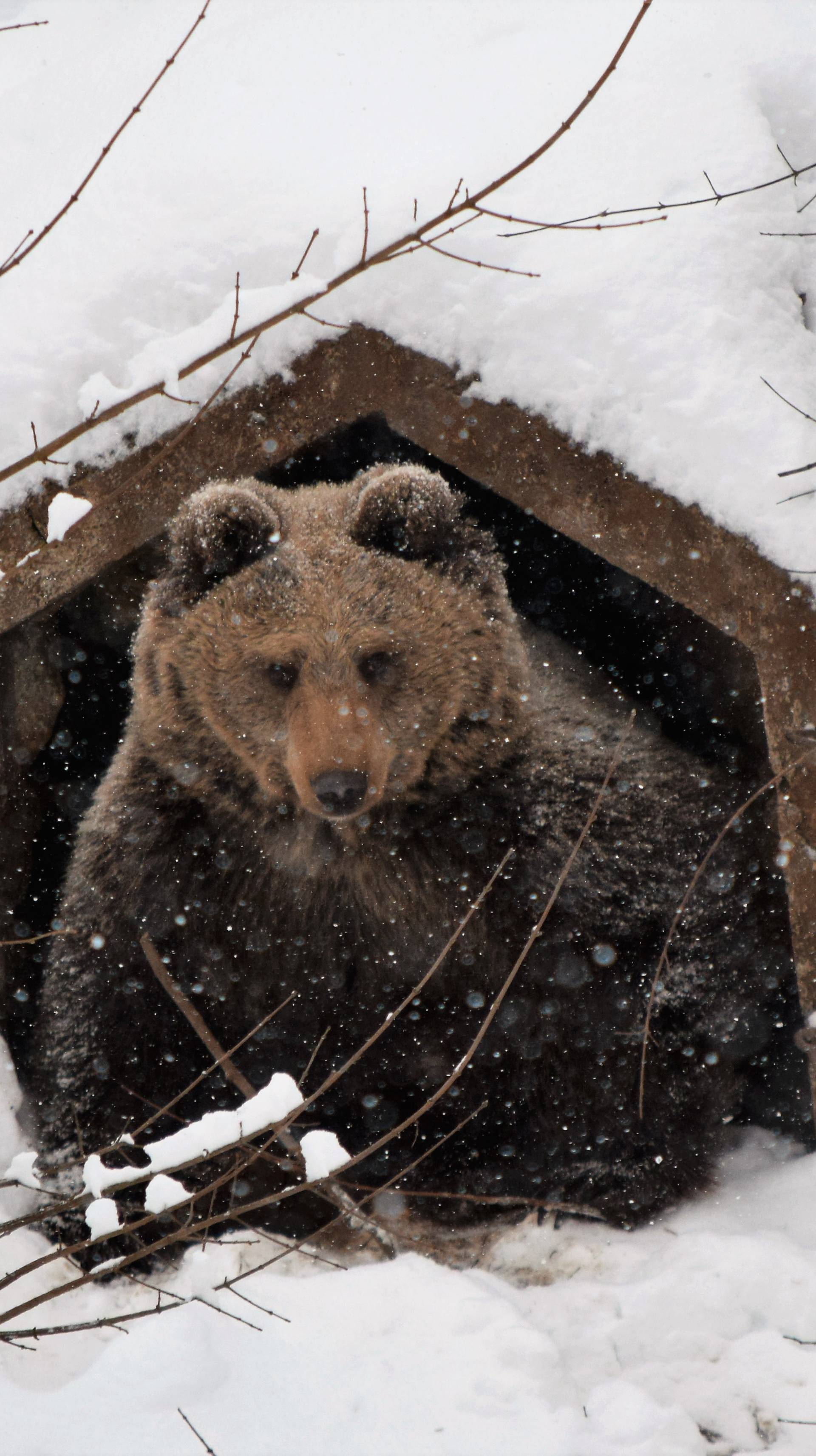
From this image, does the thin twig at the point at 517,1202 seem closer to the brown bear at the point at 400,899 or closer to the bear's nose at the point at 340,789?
the brown bear at the point at 400,899

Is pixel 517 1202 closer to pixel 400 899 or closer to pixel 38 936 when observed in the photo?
pixel 400 899

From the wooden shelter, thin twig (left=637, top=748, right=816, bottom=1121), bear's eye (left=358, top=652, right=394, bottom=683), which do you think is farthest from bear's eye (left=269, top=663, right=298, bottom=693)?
thin twig (left=637, top=748, right=816, bottom=1121)

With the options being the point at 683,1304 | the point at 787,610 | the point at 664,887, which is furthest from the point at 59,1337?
the point at 787,610

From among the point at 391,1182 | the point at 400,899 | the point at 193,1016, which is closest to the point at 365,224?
the point at 400,899

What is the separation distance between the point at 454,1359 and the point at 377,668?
5.86 feet

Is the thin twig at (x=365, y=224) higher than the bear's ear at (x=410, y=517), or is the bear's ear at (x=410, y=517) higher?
the thin twig at (x=365, y=224)

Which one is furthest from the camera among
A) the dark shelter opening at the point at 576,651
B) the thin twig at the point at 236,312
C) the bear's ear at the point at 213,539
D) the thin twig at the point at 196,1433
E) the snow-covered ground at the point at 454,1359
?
the dark shelter opening at the point at 576,651

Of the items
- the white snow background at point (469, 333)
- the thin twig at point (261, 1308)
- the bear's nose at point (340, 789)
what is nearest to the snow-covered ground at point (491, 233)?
the white snow background at point (469, 333)

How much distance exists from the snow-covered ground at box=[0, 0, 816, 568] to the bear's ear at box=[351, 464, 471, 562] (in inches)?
13.8

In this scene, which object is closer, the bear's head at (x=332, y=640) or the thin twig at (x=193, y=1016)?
the thin twig at (x=193, y=1016)

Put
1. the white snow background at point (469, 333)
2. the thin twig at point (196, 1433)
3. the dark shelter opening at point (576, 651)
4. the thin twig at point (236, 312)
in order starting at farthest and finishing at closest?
the dark shelter opening at point (576, 651)
the thin twig at point (236, 312)
the white snow background at point (469, 333)
the thin twig at point (196, 1433)

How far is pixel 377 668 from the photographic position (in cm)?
330

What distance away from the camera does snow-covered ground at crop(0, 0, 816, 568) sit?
3.28 metres

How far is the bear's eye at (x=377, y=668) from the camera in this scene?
328 centimetres
